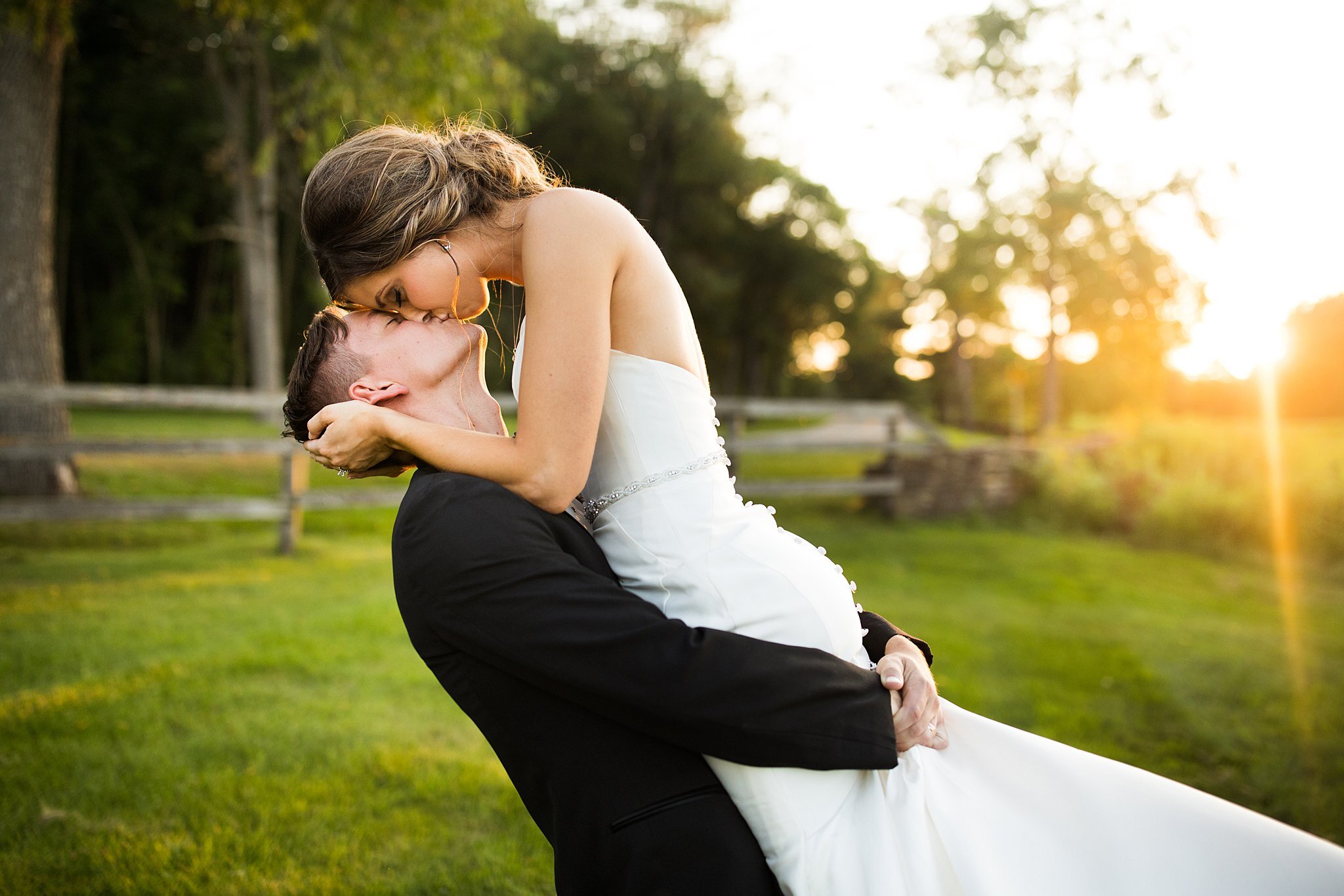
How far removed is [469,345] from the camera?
1.84m

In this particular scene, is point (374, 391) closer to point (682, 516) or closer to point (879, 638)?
point (682, 516)

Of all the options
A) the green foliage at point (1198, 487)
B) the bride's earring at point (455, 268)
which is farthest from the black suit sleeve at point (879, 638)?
the green foliage at point (1198, 487)

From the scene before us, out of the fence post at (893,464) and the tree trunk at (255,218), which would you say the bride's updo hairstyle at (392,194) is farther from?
the tree trunk at (255,218)

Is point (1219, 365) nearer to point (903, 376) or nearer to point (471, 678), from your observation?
point (471, 678)

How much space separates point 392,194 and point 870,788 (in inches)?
56.6

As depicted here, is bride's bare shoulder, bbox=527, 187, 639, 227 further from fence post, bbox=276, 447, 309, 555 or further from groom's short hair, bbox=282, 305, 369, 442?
fence post, bbox=276, 447, 309, 555

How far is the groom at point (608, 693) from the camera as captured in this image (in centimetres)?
143

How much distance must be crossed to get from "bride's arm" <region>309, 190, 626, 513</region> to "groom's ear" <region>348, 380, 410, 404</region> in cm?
12

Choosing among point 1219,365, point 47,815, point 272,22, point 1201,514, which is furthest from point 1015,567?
point 1219,365

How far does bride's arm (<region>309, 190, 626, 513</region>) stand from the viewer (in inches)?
60.5

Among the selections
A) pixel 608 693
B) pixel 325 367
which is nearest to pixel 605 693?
pixel 608 693

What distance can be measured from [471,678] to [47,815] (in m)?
2.91

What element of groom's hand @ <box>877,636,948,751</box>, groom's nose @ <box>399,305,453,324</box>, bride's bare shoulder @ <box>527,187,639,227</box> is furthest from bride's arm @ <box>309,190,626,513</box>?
groom's hand @ <box>877,636,948,751</box>

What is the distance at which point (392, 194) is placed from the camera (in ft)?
5.43
